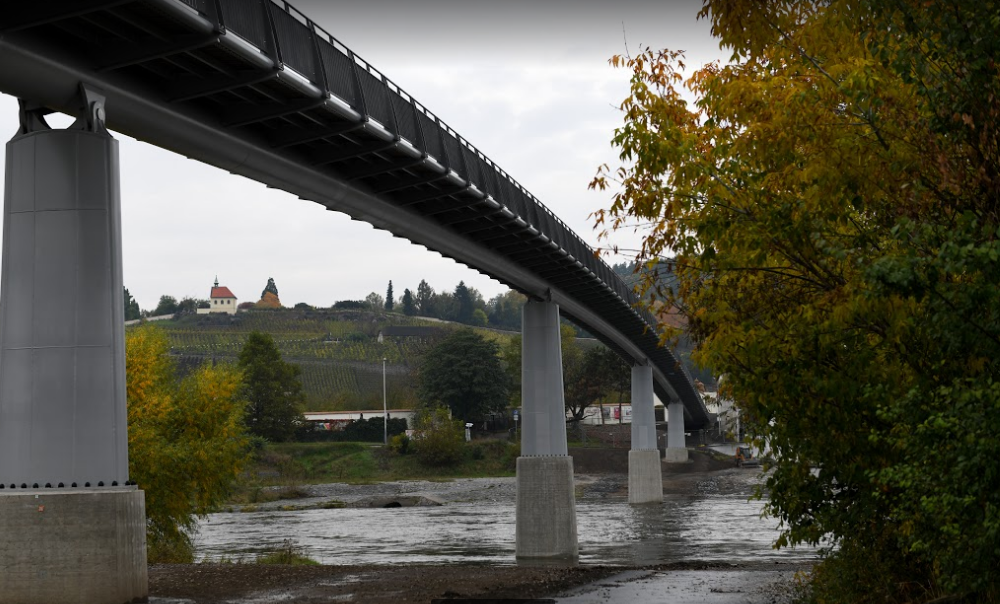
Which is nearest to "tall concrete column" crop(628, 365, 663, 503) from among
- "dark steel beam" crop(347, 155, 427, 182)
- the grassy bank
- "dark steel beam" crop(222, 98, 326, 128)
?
the grassy bank

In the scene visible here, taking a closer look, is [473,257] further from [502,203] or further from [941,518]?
[941,518]

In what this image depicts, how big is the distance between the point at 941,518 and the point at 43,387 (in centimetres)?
1387

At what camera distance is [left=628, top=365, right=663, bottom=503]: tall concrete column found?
289ft

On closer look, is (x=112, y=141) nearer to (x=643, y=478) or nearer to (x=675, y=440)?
(x=643, y=478)

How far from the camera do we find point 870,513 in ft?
47.2

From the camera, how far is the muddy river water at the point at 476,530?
4322 cm

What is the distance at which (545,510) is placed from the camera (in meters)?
44.1

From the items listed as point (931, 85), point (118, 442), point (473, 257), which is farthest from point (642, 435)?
point (931, 85)

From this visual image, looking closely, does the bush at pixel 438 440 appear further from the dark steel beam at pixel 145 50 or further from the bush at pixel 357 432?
the dark steel beam at pixel 145 50

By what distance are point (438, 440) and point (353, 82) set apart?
314 feet

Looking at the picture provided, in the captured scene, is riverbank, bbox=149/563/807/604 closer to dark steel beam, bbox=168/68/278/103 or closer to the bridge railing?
the bridge railing

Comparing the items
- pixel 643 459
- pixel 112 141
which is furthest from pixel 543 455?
pixel 643 459

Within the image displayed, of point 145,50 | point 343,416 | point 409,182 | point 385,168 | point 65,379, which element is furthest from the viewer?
point 343,416

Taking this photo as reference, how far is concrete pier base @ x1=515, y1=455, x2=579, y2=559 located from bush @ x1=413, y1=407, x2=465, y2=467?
241 ft
